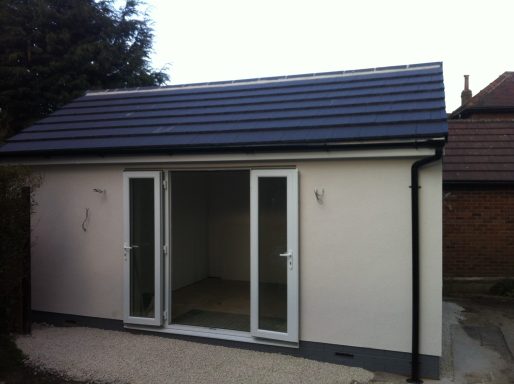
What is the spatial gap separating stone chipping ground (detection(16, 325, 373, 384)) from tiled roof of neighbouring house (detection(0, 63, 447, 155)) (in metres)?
2.65

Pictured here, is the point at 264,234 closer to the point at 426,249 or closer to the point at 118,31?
the point at 426,249

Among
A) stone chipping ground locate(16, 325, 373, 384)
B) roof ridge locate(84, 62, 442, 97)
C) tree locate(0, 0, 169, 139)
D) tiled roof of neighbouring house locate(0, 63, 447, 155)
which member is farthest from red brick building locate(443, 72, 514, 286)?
tree locate(0, 0, 169, 139)

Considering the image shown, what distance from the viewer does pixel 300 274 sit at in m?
5.92

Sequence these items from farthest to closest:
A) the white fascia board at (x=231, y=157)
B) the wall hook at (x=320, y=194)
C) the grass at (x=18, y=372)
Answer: the wall hook at (x=320, y=194) < the white fascia board at (x=231, y=157) < the grass at (x=18, y=372)

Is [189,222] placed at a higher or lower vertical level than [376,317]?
higher

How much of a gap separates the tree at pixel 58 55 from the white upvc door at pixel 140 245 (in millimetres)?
10006

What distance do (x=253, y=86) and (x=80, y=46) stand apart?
1040 cm

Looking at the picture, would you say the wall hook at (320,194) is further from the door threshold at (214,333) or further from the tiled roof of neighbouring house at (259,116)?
the door threshold at (214,333)

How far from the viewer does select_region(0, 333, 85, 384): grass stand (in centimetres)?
515

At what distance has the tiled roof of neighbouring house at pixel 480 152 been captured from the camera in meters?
9.91

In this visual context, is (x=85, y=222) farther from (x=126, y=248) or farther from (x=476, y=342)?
(x=476, y=342)

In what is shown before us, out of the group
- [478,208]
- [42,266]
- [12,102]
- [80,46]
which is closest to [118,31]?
[80,46]

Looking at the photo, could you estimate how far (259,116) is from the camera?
696 centimetres

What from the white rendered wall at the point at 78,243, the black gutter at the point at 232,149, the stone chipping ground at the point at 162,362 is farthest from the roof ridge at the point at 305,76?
the stone chipping ground at the point at 162,362
